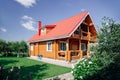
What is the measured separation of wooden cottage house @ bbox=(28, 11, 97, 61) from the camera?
18781 mm

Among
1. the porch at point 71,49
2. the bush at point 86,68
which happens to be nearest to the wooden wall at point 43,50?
the porch at point 71,49

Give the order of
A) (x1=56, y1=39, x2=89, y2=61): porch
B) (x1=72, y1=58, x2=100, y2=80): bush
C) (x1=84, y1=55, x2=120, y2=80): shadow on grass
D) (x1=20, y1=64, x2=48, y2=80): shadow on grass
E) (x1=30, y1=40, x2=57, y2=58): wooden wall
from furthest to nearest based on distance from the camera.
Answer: (x1=30, y1=40, x2=57, y2=58): wooden wall < (x1=56, y1=39, x2=89, y2=61): porch < (x1=20, y1=64, x2=48, y2=80): shadow on grass < (x1=72, y1=58, x2=100, y2=80): bush < (x1=84, y1=55, x2=120, y2=80): shadow on grass

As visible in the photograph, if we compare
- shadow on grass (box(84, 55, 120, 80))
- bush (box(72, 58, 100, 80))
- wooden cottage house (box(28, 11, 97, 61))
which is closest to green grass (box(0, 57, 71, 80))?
bush (box(72, 58, 100, 80))

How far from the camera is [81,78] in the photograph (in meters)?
7.46

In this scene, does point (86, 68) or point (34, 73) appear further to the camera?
point (34, 73)

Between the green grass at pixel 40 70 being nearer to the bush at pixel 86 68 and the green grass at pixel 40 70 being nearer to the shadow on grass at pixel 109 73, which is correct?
the bush at pixel 86 68

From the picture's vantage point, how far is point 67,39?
18656 millimetres

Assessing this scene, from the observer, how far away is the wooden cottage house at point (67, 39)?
1878 centimetres

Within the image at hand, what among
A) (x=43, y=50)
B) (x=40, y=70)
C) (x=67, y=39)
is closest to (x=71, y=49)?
(x=67, y=39)

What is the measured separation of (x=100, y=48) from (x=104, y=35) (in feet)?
2.38

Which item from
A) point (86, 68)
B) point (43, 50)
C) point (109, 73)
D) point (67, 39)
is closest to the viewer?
point (109, 73)

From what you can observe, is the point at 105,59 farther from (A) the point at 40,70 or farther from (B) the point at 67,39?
(B) the point at 67,39

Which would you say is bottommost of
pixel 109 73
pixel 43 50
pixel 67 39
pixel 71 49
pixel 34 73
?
pixel 34 73

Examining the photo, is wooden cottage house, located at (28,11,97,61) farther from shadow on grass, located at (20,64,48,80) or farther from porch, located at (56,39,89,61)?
shadow on grass, located at (20,64,48,80)
